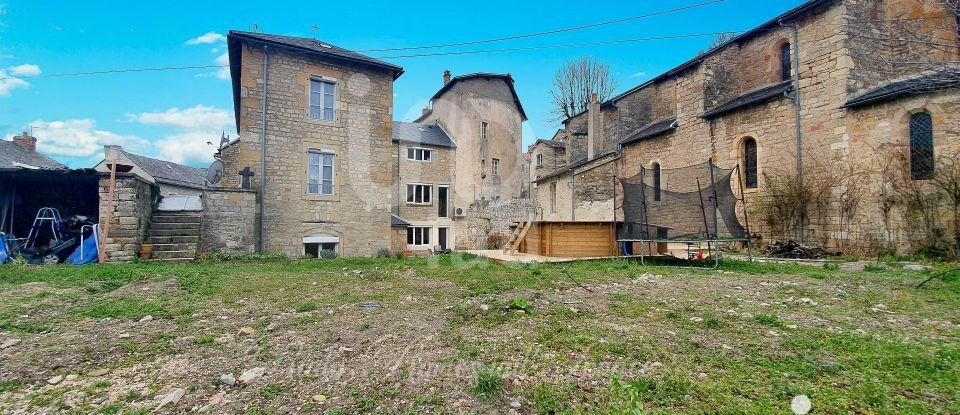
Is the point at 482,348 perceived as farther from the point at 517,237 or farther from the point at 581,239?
the point at 517,237

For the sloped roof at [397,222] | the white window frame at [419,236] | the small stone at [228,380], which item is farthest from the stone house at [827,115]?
the white window frame at [419,236]

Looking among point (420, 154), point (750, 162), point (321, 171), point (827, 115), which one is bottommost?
point (321, 171)

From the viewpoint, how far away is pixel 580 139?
83.3ft

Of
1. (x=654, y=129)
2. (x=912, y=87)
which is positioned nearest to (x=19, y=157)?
(x=654, y=129)

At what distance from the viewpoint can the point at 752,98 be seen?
42.9 ft

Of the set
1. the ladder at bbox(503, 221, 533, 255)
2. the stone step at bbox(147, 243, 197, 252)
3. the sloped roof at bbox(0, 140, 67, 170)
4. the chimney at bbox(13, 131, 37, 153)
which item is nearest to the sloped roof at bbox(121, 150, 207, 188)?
the sloped roof at bbox(0, 140, 67, 170)

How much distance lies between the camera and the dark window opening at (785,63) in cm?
1344

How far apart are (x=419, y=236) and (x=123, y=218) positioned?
51.9 feet

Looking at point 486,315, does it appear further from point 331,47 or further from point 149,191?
point 331,47

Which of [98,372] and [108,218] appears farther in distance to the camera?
[108,218]

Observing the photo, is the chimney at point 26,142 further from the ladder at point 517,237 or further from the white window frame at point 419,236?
the ladder at point 517,237

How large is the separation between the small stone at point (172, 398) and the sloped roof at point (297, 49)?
40.9 ft

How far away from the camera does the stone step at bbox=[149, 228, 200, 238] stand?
381 inches

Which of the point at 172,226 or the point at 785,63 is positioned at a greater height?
the point at 785,63
